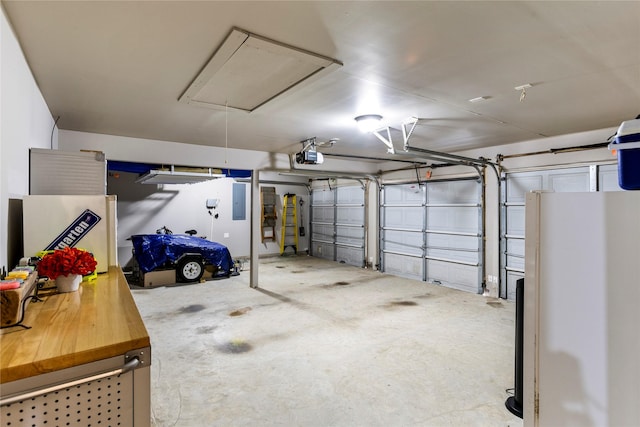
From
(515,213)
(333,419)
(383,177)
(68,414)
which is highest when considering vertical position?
(383,177)

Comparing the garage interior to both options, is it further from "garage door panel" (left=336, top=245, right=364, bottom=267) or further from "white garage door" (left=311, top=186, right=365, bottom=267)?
"white garage door" (left=311, top=186, right=365, bottom=267)

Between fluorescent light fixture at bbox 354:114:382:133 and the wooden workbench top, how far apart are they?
2945mm

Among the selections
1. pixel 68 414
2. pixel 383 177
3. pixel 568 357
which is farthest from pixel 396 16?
pixel 383 177

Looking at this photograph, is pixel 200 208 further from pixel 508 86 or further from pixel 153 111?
pixel 508 86

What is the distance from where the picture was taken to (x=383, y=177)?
746cm

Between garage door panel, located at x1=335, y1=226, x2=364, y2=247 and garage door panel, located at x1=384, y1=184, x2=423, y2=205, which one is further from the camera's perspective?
garage door panel, located at x1=335, y1=226, x2=364, y2=247

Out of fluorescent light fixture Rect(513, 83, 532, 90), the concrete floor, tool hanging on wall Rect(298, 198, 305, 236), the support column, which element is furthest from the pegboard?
tool hanging on wall Rect(298, 198, 305, 236)

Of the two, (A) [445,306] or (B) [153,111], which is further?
(A) [445,306]

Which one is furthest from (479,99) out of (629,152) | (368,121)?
(629,152)

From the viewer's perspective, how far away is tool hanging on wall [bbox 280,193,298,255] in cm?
962

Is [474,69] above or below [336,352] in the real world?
above

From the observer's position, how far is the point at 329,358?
10.2 ft

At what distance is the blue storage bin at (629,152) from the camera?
1138 millimetres

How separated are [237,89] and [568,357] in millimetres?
2733
